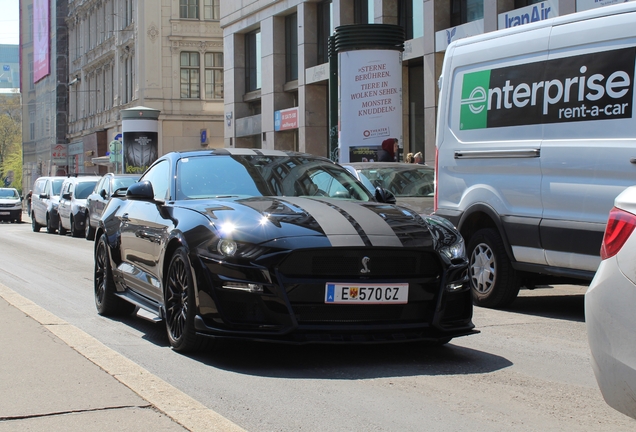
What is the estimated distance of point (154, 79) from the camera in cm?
5562

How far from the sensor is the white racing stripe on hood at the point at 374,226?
612 cm

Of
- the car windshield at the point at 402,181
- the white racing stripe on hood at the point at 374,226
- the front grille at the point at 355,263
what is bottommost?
the front grille at the point at 355,263

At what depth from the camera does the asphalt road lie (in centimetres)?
483

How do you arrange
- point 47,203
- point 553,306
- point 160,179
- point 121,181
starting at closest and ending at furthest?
point 160,179
point 553,306
point 121,181
point 47,203

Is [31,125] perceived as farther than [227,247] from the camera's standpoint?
Yes

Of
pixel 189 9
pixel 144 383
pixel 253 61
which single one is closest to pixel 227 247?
Result: pixel 144 383

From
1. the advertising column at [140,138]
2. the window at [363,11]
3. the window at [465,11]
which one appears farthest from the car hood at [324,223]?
the advertising column at [140,138]

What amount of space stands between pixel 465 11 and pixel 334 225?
2102 centimetres

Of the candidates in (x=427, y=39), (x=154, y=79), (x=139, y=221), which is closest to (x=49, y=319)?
(x=139, y=221)

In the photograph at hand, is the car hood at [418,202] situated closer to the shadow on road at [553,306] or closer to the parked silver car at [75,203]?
the shadow on road at [553,306]

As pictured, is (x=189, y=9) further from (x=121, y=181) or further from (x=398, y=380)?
(x=398, y=380)

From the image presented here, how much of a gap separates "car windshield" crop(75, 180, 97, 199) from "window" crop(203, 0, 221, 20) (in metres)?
30.2

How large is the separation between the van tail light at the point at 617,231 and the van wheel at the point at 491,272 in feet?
17.3

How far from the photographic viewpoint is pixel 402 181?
1398 cm
